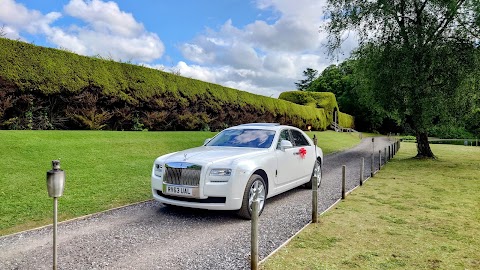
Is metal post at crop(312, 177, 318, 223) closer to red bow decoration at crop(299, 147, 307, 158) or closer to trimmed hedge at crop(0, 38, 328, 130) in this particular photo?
red bow decoration at crop(299, 147, 307, 158)

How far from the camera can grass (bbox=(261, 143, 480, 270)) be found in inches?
162

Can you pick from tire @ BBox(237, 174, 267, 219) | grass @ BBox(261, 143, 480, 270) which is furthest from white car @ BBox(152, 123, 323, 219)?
grass @ BBox(261, 143, 480, 270)

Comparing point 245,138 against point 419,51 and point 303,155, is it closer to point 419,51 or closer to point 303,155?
point 303,155

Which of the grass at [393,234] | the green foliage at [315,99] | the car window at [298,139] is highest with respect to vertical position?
the green foliage at [315,99]

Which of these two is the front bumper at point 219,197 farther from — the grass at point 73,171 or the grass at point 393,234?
the grass at point 73,171

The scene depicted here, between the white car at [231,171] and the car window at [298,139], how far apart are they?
406 mm

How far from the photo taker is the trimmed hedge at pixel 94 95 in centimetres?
1140

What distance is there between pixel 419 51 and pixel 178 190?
47.8 feet

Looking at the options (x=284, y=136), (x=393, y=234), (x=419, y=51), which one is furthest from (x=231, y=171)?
(x=419, y=51)

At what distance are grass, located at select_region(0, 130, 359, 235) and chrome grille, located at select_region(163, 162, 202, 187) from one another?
5.62ft

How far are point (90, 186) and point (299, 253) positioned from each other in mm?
5545

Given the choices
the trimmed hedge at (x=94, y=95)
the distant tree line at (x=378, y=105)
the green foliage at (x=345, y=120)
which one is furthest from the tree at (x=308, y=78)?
the trimmed hedge at (x=94, y=95)

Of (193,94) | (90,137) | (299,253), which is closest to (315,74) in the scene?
(193,94)

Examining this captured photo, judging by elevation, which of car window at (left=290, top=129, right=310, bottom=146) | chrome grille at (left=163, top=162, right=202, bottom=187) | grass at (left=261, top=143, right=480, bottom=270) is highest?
car window at (left=290, top=129, right=310, bottom=146)
